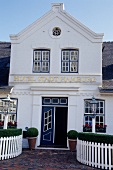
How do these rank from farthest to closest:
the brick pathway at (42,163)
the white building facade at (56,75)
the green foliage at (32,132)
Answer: the white building facade at (56,75)
the green foliage at (32,132)
the brick pathway at (42,163)

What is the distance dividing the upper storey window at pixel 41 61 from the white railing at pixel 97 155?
609cm

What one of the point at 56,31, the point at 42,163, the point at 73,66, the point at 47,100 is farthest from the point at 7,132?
the point at 56,31

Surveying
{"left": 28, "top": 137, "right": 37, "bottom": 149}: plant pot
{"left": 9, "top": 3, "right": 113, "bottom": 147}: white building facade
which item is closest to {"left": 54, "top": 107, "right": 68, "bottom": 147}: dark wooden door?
{"left": 9, "top": 3, "right": 113, "bottom": 147}: white building facade

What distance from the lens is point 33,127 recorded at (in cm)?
1391

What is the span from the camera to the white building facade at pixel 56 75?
1393cm

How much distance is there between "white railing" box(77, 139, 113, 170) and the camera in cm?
914

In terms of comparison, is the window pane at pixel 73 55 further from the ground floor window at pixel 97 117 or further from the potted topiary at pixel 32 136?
the potted topiary at pixel 32 136

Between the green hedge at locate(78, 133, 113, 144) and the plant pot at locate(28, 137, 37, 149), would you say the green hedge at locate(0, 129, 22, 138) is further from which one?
the green hedge at locate(78, 133, 113, 144)

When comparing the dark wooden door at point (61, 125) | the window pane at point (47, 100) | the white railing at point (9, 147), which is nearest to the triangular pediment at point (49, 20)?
the window pane at point (47, 100)

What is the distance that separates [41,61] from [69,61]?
1.77 m

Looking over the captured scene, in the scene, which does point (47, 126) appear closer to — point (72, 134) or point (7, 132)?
point (72, 134)

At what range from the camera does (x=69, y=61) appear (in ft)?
47.8

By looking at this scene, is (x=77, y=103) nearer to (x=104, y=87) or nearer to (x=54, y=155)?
(x=104, y=87)

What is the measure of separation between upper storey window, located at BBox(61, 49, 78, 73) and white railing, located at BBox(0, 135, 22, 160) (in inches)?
212
